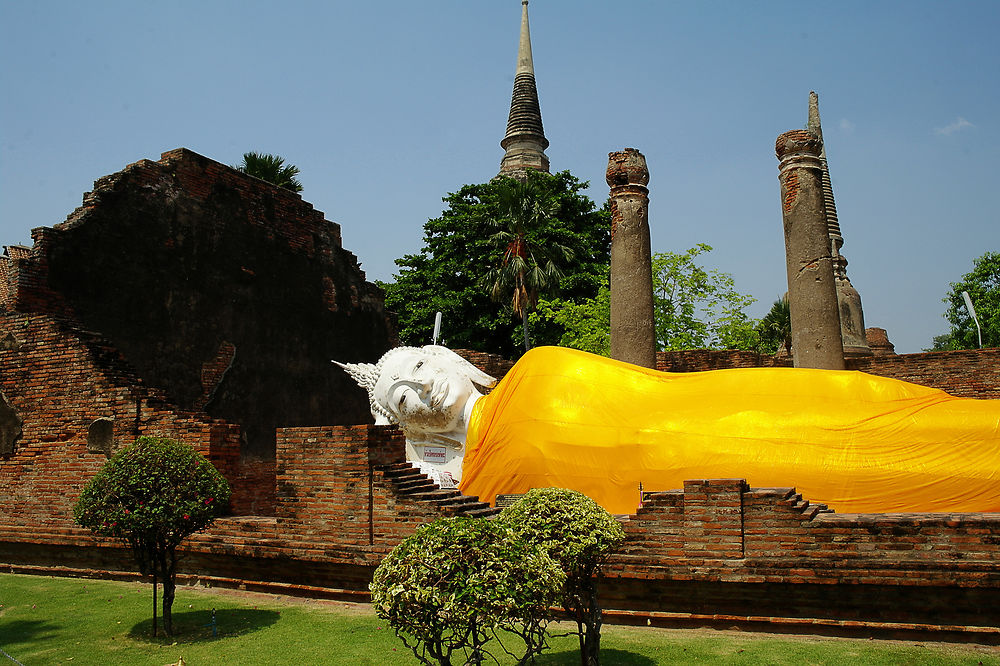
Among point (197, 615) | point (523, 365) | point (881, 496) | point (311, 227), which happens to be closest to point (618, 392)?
point (523, 365)

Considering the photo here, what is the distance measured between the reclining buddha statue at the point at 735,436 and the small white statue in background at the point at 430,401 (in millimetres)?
870

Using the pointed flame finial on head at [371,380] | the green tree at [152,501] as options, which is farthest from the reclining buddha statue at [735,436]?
the green tree at [152,501]

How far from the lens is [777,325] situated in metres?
34.8

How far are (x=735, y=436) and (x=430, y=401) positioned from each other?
414cm

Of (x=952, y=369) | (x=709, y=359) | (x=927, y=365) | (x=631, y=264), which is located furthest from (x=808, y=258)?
(x=952, y=369)

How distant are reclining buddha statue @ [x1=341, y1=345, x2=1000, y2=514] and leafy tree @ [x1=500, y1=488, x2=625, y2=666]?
2.80m

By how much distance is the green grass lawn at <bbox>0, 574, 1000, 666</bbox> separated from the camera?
514 centimetres

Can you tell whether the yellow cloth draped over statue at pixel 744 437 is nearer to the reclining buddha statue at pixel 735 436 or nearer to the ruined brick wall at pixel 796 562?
the reclining buddha statue at pixel 735 436

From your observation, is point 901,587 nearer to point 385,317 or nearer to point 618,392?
point 618,392

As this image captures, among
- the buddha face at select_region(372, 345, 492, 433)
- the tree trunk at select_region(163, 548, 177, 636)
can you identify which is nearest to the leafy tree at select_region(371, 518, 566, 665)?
the tree trunk at select_region(163, 548, 177, 636)

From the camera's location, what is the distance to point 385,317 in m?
16.0

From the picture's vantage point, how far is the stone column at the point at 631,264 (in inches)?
433

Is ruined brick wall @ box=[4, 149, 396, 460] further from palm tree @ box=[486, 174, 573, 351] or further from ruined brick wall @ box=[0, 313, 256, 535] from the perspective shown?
palm tree @ box=[486, 174, 573, 351]

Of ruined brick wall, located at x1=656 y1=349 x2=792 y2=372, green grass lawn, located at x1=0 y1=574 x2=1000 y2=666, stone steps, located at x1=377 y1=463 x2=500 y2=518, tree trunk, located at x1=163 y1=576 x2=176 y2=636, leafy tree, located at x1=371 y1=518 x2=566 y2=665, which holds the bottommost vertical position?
green grass lawn, located at x1=0 y1=574 x2=1000 y2=666
